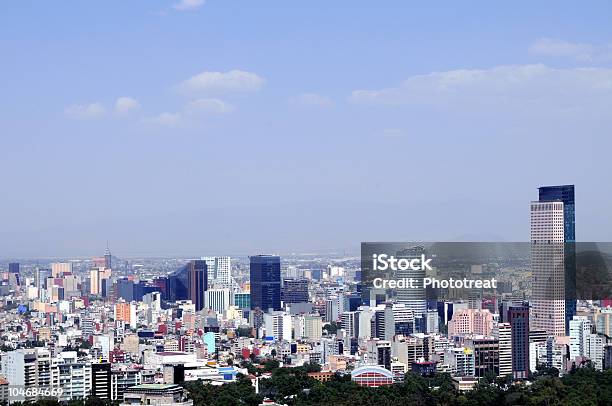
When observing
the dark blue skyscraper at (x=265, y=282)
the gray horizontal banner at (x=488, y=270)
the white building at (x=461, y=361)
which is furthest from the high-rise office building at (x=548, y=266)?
the dark blue skyscraper at (x=265, y=282)

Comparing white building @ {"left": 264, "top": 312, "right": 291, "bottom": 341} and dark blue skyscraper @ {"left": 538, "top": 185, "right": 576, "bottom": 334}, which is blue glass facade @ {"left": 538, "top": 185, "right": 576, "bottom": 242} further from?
white building @ {"left": 264, "top": 312, "right": 291, "bottom": 341}

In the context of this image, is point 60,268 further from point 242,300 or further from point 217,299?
point 242,300

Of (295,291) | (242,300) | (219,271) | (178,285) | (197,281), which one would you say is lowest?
(242,300)

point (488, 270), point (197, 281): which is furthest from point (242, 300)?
point (488, 270)

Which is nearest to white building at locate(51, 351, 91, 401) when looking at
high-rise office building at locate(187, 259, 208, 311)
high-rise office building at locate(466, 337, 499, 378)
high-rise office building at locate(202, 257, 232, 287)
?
high-rise office building at locate(466, 337, 499, 378)

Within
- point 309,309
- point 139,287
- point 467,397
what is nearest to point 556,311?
point 467,397

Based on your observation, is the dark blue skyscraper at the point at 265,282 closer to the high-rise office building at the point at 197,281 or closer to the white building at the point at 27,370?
the high-rise office building at the point at 197,281
